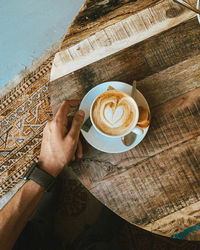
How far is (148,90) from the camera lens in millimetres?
937

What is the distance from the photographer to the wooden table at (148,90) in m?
0.88

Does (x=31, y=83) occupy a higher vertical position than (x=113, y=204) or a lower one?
higher

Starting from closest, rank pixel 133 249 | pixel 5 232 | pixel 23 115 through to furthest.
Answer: pixel 5 232, pixel 133 249, pixel 23 115

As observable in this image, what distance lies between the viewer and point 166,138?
91 centimetres

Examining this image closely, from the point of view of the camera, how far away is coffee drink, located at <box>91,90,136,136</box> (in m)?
0.85

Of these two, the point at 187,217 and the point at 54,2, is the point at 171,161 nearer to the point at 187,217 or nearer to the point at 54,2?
the point at 187,217

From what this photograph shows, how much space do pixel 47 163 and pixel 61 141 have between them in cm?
15

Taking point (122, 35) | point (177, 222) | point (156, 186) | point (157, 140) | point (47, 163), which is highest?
point (122, 35)

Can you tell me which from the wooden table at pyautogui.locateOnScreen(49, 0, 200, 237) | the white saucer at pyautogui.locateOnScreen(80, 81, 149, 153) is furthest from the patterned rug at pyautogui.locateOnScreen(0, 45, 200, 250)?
the white saucer at pyautogui.locateOnScreen(80, 81, 149, 153)

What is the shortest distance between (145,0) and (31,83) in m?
1.13

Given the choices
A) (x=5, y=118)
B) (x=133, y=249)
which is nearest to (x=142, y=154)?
(x=133, y=249)

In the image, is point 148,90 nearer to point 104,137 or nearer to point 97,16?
point 104,137

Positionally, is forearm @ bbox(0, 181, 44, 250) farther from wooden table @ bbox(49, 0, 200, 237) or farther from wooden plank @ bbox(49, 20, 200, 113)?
wooden plank @ bbox(49, 20, 200, 113)

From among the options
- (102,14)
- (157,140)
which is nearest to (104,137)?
(157,140)
